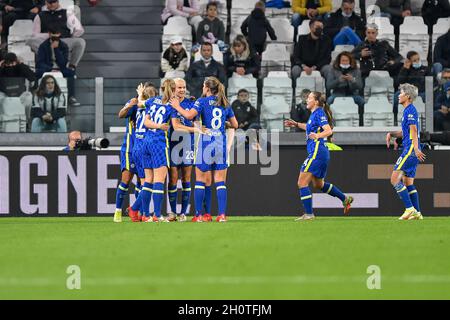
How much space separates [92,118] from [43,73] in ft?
7.48

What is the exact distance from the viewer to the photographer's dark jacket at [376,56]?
861 inches

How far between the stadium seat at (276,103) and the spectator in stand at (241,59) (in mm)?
1679

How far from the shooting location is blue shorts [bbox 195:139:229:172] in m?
16.2

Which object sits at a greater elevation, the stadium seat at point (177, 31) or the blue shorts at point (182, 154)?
the stadium seat at point (177, 31)

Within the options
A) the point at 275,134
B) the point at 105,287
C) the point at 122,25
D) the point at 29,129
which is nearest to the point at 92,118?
the point at 29,129

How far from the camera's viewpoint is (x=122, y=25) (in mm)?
25094

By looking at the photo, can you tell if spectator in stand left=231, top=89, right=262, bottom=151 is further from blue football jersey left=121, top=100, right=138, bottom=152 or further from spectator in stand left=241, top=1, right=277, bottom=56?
spectator in stand left=241, top=1, right=277, bottom=56

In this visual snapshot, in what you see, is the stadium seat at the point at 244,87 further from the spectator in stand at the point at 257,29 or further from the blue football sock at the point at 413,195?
the blue football sock at the point at 413,195

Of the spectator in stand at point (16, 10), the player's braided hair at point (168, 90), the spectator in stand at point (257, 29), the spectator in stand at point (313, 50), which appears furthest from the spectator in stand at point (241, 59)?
the player's braided hair at point (168, 90)

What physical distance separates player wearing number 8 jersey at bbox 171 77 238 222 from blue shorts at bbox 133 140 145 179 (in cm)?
79

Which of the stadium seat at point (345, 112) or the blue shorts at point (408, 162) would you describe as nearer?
the blue shorts at point (408, 162)

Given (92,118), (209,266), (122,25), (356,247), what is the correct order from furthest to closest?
(122,25) < (92,118) < (356,247) < (209,266)
